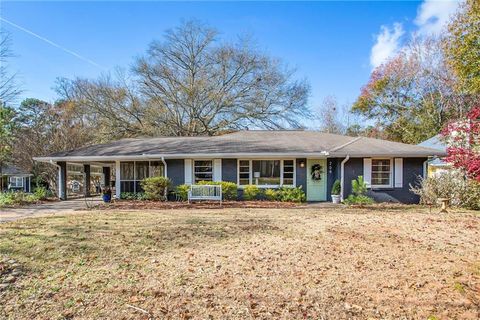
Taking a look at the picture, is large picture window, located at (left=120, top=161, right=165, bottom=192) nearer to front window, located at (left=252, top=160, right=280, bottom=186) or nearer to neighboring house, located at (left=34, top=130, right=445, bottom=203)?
neighboring house, located at (left=34, top=130, right=445, bottom=203)

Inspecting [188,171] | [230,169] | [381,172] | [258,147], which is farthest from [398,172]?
[188,171]

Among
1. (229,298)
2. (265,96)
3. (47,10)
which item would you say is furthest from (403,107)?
(229,298)

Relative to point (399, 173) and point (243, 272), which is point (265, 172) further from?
point (243, 272)

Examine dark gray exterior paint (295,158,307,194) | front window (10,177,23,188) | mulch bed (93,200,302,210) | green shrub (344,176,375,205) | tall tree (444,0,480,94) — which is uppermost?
tall tree (444,0,480,94)

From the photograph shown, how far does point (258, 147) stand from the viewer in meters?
15.1

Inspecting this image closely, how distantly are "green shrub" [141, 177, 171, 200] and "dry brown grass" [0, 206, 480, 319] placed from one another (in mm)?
6404

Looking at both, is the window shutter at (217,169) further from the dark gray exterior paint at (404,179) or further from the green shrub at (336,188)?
the dark gray exterior paint at (404,179)

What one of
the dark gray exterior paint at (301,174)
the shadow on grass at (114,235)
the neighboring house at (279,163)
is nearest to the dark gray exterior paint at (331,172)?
the neighboring house at (279,163)

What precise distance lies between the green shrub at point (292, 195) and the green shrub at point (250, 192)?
41.9 inches

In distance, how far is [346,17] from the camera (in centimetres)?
1254

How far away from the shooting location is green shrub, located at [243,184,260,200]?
14414 millimetres

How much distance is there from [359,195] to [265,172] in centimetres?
428

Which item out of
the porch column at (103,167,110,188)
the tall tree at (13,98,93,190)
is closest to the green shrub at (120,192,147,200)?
the porch column at (103,167,110,188)

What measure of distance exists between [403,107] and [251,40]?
590 inches
